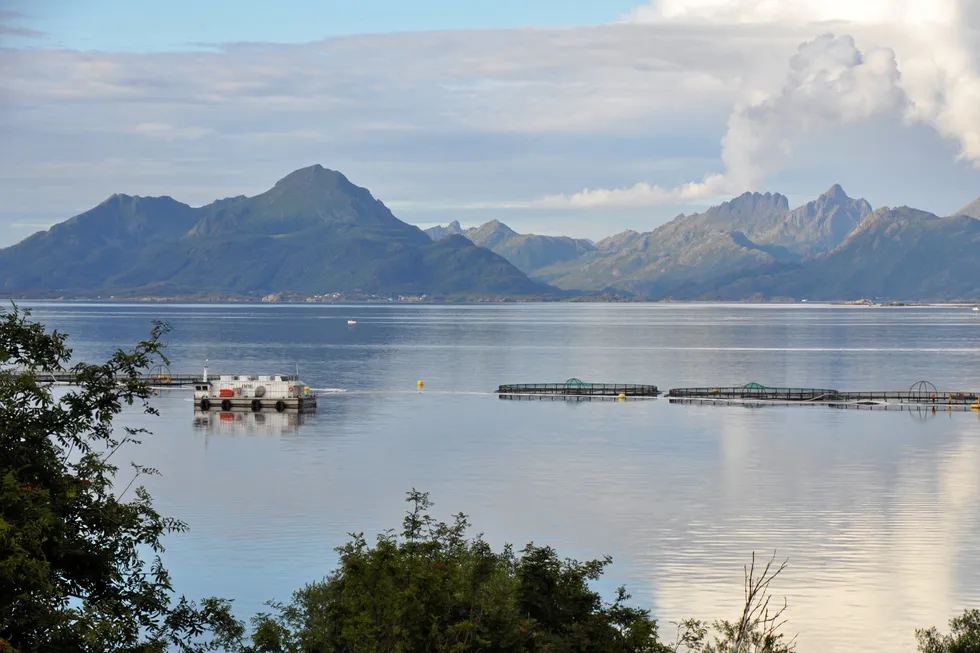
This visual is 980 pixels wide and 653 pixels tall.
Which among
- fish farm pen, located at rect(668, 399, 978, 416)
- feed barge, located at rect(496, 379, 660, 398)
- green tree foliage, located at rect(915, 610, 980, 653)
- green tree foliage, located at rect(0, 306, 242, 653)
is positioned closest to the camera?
green tree foliage, located at rect(0, 306, 242, 653)

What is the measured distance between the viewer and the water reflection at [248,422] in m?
117

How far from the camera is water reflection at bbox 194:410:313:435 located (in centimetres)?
11706

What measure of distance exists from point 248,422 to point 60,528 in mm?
102842

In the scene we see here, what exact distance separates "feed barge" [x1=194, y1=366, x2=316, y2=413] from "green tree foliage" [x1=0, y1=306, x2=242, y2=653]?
105m

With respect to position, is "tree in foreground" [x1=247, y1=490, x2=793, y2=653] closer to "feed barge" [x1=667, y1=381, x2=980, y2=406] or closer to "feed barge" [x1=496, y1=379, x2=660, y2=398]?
"feed barge" [x1=667, y1=381, x2=980, y2=406]

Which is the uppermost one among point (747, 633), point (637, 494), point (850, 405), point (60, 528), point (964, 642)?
point (60, 528)

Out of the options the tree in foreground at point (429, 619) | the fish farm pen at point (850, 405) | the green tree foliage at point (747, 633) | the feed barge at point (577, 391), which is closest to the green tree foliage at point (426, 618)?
the tree in foreground at point (429, 619)

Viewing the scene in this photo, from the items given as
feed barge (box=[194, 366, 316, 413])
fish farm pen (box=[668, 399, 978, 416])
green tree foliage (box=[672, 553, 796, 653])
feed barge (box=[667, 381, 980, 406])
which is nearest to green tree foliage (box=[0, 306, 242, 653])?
green tree foliage (box=[672, 553, 796, 653])

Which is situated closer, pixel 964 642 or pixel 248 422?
pixel 964 642

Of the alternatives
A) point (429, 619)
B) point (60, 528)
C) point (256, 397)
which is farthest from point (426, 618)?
point (256, 397)

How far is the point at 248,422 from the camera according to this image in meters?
125

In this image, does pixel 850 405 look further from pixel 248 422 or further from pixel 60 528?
pixel 60 528

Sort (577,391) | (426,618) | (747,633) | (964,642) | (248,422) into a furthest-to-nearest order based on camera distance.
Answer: (577,391) → (248,422) → (964,642) → (426,618) → (747,633)

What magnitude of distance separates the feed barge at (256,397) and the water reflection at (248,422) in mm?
1099
